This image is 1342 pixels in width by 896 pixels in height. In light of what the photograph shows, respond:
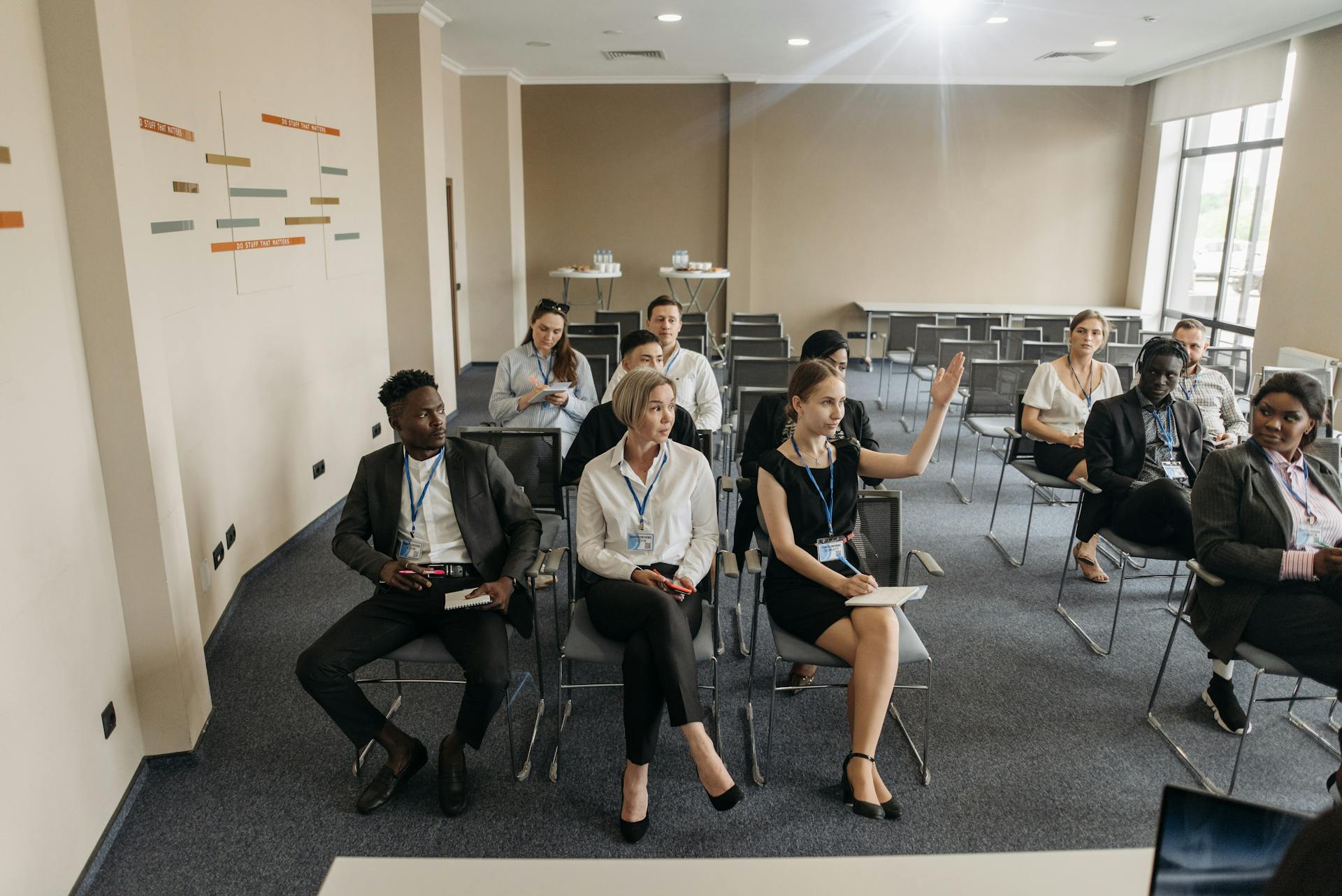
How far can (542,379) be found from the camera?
4703mm

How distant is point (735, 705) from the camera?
10.9 feet

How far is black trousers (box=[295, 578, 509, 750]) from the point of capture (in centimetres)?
271

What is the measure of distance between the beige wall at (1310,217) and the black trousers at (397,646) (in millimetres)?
7432

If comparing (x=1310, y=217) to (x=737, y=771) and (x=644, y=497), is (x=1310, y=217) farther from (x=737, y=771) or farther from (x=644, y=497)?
(x=737, y=771)

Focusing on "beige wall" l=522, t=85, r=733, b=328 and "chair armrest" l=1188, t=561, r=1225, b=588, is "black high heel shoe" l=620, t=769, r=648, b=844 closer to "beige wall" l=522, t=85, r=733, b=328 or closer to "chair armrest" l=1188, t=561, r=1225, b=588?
"chair armrest" l=1188, t=561, r=1225, b=588

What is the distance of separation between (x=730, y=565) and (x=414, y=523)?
3.60ft

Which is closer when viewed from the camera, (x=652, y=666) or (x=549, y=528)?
(x=652, y=666)

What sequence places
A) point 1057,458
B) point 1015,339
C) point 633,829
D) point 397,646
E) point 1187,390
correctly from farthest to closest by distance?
point 1015,339, point 1187,390, point 1057,458, point 397,646, point 633,829

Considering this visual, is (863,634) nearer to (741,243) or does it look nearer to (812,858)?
(812,858)

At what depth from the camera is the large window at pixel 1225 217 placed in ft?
28.0

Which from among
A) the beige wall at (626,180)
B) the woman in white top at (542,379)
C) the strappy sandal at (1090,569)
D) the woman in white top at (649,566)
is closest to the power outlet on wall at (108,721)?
the woman in white top at (649,566)

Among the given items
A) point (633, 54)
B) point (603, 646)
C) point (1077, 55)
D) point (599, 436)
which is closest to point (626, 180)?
point (633, 54)

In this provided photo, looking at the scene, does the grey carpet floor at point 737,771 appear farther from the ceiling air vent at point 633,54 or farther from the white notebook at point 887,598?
the ceiling air vent at point 633,54

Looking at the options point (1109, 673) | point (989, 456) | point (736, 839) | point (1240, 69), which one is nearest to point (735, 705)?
point (736, 839)
